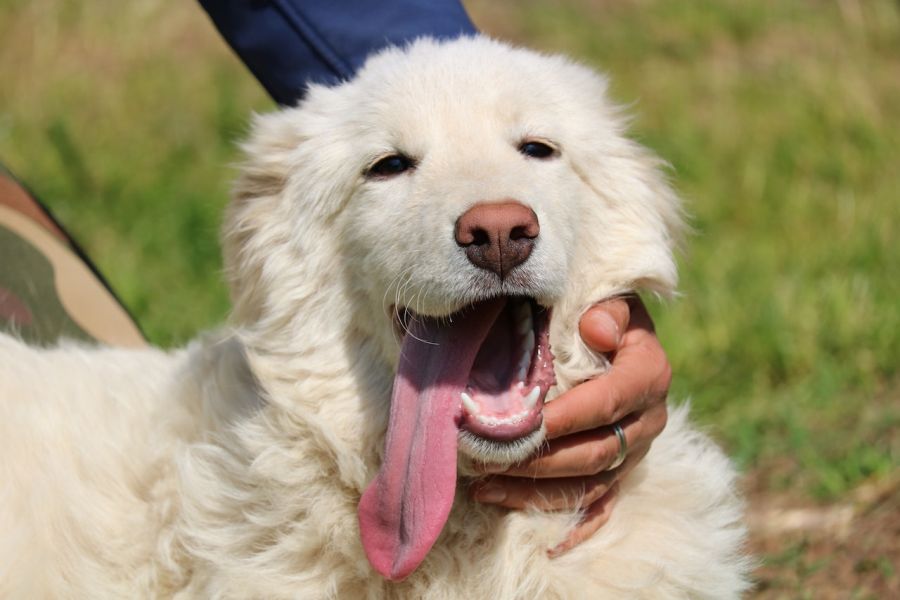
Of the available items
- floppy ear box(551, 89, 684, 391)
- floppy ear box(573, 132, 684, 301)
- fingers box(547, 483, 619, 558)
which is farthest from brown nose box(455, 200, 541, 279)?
fingers box(547, 483, 619, 558)

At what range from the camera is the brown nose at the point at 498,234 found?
272 centimetres

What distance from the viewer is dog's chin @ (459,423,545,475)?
2.85 m

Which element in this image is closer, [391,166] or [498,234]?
[498,234]

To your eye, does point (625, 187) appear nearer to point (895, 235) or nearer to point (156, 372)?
point (156, 372)

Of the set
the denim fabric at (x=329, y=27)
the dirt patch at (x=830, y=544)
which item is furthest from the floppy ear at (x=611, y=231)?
the dirt patch at (x=830, y=544)

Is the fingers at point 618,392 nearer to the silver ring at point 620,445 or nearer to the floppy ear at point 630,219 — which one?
the silver ring at point 620,445

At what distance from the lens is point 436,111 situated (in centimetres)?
314

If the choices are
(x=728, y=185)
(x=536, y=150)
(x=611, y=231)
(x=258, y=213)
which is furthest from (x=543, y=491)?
(x=728, y=185)

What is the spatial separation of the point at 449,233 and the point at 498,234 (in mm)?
Result: 143

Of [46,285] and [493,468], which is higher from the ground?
[46,285]

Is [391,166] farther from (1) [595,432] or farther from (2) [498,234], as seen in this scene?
(1) [595,432]

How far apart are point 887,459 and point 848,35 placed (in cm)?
654

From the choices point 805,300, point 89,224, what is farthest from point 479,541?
point 89,224

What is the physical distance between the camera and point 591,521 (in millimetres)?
3143
